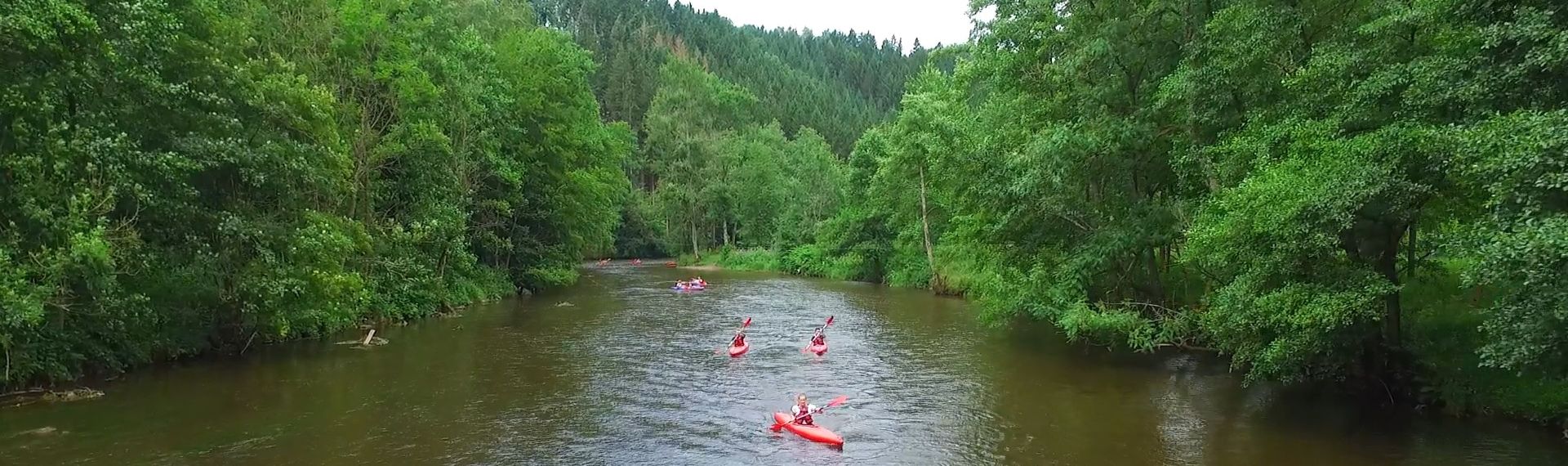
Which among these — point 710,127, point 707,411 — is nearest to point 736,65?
point 710,127

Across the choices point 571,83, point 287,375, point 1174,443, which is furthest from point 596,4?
point 1174,443

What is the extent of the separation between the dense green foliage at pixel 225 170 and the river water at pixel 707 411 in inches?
67.1

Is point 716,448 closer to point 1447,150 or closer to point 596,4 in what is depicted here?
point 1447,150

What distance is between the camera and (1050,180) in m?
21.3

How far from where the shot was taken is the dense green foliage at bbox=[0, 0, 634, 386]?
51.6 ft

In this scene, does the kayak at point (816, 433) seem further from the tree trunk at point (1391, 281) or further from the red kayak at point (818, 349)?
the tree trunk at point (1391, 281)

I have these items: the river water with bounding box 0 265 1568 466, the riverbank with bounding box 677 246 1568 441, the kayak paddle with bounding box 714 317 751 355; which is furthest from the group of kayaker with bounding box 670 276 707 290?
the riverbank with bounding box 677 246 1568 441

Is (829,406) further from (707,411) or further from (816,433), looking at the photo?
(816,433)

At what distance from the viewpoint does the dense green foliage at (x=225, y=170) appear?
15727 mm

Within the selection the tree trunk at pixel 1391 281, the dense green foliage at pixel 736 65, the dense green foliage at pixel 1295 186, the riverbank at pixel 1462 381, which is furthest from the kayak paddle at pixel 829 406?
the dense green foliage at pixel 736 65

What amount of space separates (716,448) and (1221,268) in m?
10.1

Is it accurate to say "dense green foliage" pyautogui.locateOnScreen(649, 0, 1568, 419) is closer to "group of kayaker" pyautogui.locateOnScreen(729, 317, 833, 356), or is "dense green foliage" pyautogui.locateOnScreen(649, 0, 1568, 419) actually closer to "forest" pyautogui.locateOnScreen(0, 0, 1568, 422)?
"forest" pyautogui.locateOnScreen(0, 0, 1568, 422)

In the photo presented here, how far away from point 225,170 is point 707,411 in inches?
490

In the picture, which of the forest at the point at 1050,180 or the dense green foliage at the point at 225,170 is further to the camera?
the dense green foliage at the point at 225,170
